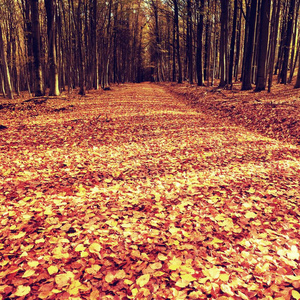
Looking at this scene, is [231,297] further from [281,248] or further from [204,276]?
[281,248]

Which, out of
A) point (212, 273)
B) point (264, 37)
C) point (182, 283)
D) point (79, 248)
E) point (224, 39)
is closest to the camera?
point (182, 283)

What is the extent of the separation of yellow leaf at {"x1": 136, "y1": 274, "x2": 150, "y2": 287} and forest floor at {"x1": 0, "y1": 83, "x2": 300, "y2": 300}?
0.04 feet

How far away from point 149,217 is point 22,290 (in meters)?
1.93

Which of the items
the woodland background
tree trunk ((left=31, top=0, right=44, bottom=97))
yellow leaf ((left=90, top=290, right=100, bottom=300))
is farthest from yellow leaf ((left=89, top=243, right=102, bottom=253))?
tree trunk ((left=31, top=0, right=44, bottom=97))

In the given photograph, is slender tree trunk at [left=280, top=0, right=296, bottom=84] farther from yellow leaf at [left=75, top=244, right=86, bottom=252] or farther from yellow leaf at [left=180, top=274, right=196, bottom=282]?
yellow leaf at [left=75, top=244, right=86, bottom=252]

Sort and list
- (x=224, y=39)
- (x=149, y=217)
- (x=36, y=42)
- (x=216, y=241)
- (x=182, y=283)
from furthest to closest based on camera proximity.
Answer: (x=224, y=39)
(x=36, y=42)
(x=149, y=217)
(x=216, y=241)
(x=182, y=283)

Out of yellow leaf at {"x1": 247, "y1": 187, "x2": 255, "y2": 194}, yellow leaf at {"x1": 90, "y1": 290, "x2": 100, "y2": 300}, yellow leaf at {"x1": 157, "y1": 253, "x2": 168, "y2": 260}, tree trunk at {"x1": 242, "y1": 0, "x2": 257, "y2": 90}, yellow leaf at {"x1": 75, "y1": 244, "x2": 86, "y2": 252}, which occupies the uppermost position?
tree trunk at {"x1": 242, "y1": 0, "x2": 257, "y2": 90}

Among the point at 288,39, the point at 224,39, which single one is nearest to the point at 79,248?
the point at 224,39

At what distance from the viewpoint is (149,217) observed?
380 centimetres

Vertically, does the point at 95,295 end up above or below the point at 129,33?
below

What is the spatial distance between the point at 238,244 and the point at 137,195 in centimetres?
202

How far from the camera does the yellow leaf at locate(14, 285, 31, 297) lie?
2.35 m

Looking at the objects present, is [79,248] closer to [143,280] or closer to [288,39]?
[143,280]

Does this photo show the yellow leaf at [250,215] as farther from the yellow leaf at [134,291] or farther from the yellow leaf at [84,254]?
the yellow leaf at [84,254]
